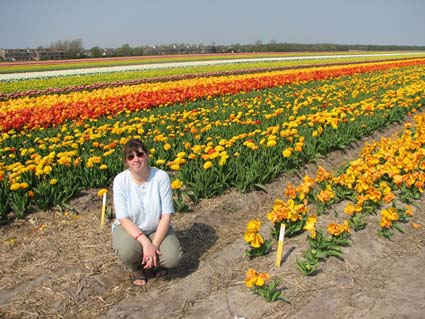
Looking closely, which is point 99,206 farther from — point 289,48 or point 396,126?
point 289,48

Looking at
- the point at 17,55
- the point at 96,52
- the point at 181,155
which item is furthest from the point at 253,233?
the point at 17,55

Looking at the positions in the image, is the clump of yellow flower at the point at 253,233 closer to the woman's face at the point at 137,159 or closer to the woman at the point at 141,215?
the woman at the point at 141,215

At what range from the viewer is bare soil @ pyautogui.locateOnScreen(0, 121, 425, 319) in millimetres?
3221

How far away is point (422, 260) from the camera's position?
3.88 m

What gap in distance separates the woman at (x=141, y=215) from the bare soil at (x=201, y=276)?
31 cm

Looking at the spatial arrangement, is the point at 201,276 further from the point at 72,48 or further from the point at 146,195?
the point at 72,48

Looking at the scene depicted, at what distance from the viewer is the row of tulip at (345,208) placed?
3.54 meters

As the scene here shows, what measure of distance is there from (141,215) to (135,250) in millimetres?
321

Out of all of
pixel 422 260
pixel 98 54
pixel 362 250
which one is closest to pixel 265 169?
pixel 362 250

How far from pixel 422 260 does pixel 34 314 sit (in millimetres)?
3525

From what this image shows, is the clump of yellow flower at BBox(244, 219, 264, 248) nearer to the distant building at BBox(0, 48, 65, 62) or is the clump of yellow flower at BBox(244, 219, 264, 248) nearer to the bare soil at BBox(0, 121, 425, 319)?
the bare soil at BBox(0, 121, 425, 319)

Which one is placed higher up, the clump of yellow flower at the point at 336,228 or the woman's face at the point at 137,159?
the woman's face at the point at 137,159

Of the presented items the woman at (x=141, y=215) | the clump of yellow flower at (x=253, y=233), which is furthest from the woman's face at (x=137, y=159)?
the clump of yellow flower at (x=253, y=233)

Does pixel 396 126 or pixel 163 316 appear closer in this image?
pixel 163 316
